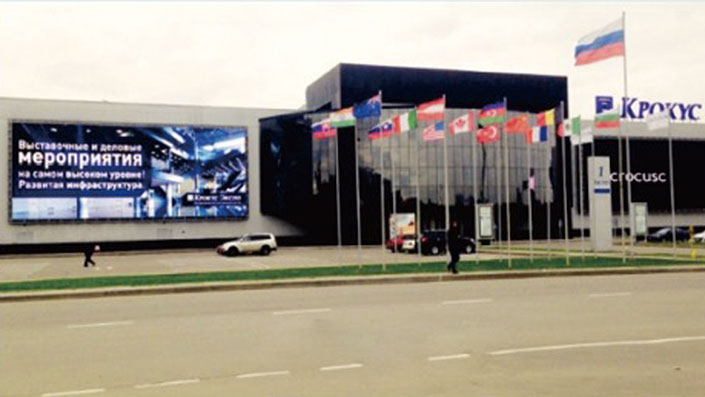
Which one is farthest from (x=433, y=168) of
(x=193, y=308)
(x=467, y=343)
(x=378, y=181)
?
(x=467, y=343)

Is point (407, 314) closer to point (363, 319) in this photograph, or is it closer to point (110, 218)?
point (363, 319)

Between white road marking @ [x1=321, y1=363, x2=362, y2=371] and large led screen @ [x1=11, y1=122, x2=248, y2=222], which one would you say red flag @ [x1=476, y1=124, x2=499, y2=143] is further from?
large led screen @ [x1=11, y1=122, x2=248, y2=222]

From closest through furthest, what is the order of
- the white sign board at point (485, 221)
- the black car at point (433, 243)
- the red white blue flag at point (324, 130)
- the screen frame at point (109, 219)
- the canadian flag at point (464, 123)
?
the canadian flag at point (464, 123)
the red white blue flag at point (324, 130)
the white sign board at point (485, 221)
the black car at point (433, 243)
the screen frame at point (109, 219)

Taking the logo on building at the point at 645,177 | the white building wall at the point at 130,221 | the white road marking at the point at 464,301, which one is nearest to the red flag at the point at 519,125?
the white road marking at the point at 464,301

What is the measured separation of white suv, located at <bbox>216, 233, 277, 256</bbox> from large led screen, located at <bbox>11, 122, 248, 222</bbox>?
1322 cm

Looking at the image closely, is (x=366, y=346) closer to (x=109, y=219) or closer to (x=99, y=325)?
(x=99, y=325)

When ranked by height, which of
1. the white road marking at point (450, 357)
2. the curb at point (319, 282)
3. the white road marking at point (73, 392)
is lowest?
the curb at point (319, 282)

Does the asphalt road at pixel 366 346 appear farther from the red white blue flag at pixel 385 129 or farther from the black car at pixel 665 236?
the black car at pixel 665 236

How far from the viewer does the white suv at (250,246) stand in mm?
47750

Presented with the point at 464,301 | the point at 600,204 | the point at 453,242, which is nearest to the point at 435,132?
the point at 453,242

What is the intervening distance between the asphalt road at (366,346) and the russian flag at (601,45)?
13.9 m

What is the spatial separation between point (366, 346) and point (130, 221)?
51893mm

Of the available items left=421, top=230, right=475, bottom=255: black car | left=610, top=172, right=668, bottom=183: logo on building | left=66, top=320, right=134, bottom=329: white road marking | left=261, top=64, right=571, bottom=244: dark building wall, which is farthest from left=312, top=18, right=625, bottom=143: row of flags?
left=610, top=172, right=668, bottom=183: logo on building

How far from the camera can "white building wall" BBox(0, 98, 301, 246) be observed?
2205 inches
